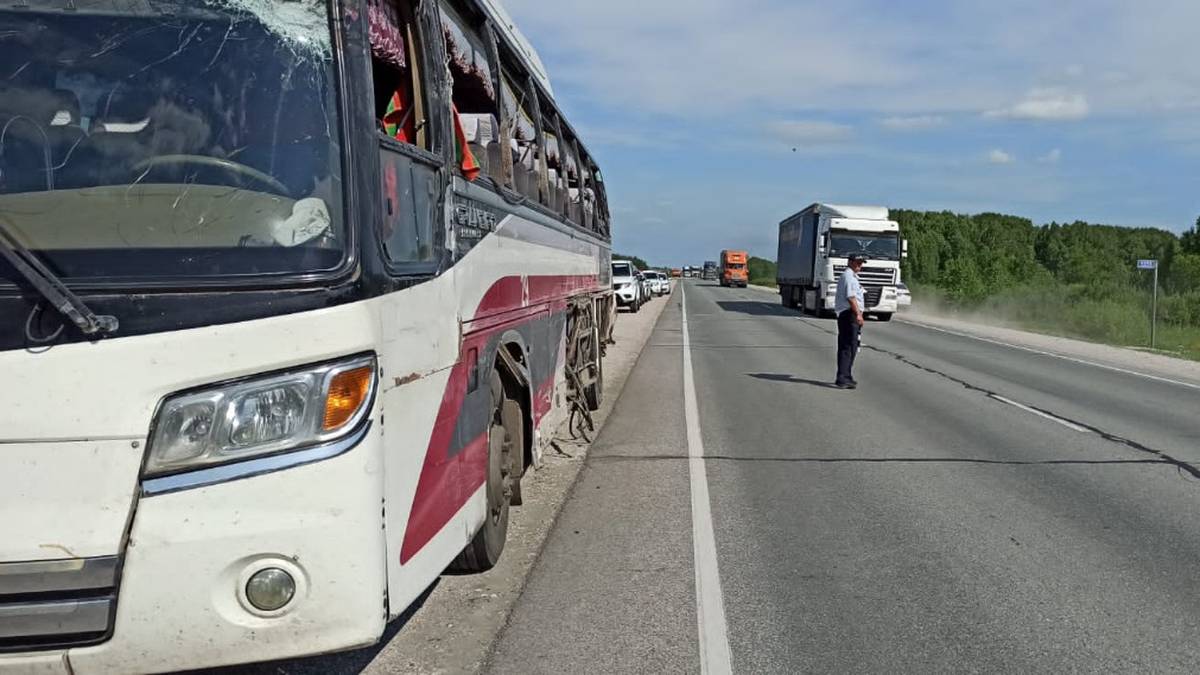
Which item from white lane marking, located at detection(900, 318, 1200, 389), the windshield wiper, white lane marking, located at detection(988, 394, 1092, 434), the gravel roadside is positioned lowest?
white lane marking, located at detection(900, 318, 1200, 389)

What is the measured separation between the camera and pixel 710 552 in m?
5.94

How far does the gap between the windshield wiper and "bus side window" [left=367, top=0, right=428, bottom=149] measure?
1377 mm

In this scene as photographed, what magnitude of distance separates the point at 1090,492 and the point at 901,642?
12.6 feet

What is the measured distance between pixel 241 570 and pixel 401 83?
2.09 m

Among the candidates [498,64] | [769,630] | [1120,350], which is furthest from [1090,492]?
[1120,350]

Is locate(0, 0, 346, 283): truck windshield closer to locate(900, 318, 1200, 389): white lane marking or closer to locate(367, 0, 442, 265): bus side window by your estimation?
locate(367, 0, 442, 265): bus side window

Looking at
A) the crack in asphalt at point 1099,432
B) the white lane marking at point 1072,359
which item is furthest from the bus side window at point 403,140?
the white lane marking at point 1072,359

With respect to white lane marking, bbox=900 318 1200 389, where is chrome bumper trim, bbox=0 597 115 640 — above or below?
above

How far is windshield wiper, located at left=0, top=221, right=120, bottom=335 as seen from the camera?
2801 mm

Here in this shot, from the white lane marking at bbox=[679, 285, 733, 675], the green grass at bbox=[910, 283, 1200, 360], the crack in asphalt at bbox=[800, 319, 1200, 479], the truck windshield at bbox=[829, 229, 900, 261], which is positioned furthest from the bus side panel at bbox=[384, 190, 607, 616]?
the truck windshield at bbox=[829, 229, 900, 261]

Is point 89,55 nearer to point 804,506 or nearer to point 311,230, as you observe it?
point 311,230

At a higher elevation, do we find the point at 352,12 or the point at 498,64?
the point at 498,64

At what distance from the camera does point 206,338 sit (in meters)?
2.92

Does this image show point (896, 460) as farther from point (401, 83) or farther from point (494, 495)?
point (401, 83)
